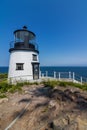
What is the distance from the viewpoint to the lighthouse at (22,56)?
18.4 metres

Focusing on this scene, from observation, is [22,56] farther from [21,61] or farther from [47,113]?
[47,113]

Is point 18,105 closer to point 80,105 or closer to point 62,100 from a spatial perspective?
point 62,100

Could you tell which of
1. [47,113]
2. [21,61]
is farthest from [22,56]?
[47,113]

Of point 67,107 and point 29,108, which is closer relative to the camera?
point 67,107

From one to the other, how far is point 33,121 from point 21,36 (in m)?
13.9

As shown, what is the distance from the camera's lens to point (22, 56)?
1845 cm

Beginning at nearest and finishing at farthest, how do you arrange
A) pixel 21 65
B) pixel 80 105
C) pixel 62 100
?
pixel 80 105
pixel 62 100
pixel 21 65

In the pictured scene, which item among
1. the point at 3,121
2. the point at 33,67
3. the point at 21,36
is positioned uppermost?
the point at 21,36

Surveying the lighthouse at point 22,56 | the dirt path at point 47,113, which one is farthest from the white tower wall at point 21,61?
the dirt path at point 47,113

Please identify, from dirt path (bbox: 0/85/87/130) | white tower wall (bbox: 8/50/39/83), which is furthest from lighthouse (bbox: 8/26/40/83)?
dirt path (bbox: 0/85/87/130)

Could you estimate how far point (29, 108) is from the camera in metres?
8.65

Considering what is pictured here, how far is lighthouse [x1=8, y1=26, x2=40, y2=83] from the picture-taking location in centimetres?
1841

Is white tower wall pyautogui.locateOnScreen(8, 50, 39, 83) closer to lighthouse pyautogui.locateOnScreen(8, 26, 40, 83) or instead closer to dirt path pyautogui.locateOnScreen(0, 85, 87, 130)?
lighthouse pyautogui.locateOnScreen(8, 26, 40, 83)

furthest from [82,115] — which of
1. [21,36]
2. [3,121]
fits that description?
[21,36]
